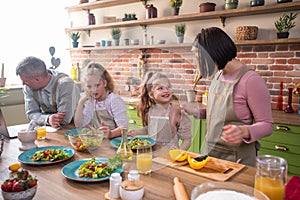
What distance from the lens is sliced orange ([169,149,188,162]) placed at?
4.51ft

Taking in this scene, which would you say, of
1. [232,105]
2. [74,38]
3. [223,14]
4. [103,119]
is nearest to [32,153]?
[103,119]

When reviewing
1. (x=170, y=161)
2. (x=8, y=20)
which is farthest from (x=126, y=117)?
(x=8, y=20)

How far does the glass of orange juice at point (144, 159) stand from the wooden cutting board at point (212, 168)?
0.09 metres

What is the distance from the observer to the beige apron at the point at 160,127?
46.0 inches

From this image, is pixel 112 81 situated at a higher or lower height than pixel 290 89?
higher

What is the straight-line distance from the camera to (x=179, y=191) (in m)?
1.14

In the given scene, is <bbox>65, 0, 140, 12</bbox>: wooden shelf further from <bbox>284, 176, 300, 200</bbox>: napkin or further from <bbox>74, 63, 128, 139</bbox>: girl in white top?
<bbox>284, 176, 300, 200</bbox>: napkin

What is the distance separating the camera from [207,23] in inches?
141

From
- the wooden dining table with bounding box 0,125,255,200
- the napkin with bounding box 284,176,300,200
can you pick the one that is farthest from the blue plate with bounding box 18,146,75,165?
the napkin with bounding box 284,176,300,200

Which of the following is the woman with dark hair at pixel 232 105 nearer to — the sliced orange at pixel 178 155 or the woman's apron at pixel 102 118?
the sliced orange at pixel 178 155

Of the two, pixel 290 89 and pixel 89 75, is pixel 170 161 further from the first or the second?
pixel 290 89

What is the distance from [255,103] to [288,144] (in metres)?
1.25

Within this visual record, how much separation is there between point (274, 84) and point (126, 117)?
233cm

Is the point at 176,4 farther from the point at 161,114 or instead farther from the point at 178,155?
the point at 161,114
